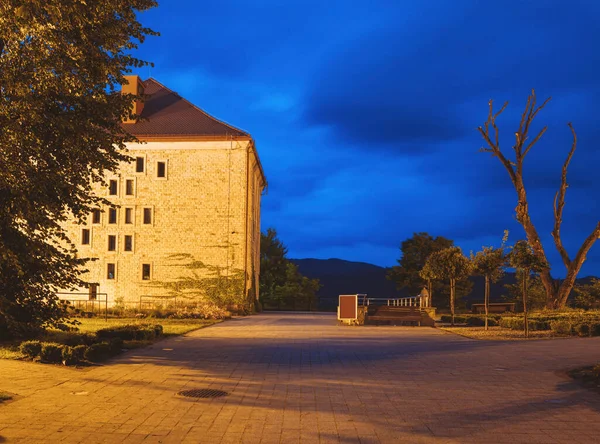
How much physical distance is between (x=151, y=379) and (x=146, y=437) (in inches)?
148

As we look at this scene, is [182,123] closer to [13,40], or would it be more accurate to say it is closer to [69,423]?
[13,40]

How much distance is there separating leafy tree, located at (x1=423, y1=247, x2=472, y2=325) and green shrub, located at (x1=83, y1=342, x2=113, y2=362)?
2047 cm

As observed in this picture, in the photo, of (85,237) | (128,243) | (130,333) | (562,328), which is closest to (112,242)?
(128,243)

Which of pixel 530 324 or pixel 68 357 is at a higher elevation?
pixel 68 357

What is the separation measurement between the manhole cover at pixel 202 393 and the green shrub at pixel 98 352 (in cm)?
371

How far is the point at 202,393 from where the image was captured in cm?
826

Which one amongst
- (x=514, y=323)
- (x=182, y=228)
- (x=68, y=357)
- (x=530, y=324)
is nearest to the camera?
(x=68, y=357)

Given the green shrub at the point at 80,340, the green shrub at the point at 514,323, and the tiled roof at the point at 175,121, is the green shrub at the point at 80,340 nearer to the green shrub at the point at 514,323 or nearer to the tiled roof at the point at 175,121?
the green shrub at the point at 514,323

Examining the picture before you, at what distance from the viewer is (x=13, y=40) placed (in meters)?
8.65

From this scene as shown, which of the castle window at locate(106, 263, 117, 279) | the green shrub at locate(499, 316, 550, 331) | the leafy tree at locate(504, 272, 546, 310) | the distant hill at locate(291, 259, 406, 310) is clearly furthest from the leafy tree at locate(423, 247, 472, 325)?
the distant hill at locate(291, 259, 406, 310)

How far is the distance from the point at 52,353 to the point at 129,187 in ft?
101

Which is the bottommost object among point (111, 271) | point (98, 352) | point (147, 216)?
point (98, 352)

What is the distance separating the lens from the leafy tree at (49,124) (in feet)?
28.1

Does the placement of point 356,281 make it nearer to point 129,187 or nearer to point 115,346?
point 129,187
